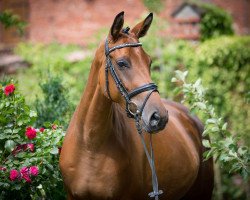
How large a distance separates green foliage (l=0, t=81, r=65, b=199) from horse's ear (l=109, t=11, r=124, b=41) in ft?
4.24

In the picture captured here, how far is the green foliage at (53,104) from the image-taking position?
20.2 ft

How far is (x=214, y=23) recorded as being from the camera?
1159 centimetres

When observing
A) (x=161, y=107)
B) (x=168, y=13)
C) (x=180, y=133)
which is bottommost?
(x=180, y=133)

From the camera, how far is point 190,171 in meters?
5.03

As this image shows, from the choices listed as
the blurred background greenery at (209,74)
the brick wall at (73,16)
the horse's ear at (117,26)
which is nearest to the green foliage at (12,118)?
the horse's ear at (117,26)

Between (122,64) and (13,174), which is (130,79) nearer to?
(122,64)

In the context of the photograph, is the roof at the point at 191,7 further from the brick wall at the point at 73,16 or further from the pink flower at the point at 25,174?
the pink flower at the point at 25,174

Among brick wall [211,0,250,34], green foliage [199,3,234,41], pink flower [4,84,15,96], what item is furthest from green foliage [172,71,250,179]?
brick wall [211,0,250,34]

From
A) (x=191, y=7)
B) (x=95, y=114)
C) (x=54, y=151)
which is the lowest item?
(x=54, y=151)

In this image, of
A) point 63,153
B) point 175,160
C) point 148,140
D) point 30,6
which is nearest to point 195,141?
point 175,160

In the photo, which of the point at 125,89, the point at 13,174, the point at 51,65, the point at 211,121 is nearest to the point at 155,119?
the point at 125,89

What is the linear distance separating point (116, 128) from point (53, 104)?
7.51ft

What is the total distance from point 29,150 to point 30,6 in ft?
34.1

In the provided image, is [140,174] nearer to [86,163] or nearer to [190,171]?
[86,163]
